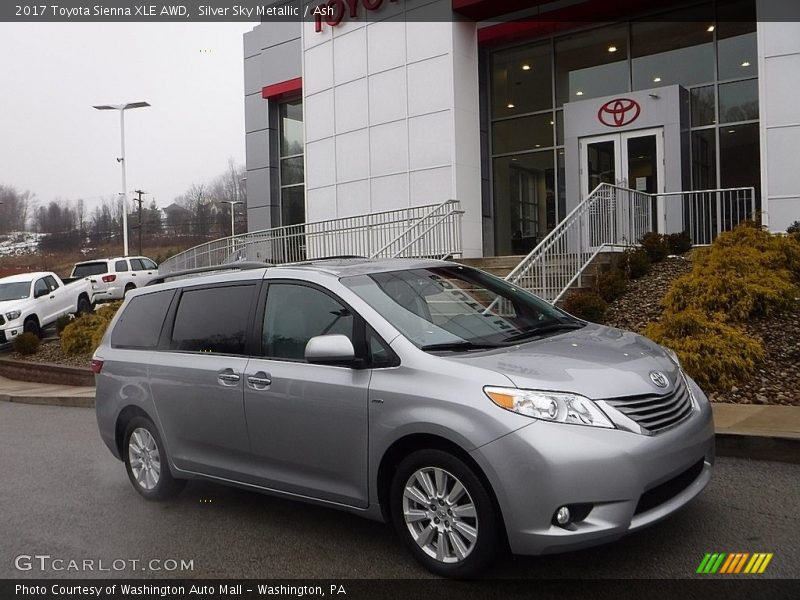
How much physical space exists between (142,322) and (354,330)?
2.44m

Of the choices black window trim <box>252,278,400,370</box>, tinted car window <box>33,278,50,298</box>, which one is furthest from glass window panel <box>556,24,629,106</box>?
black window trim <box>252,278,400,370</box>

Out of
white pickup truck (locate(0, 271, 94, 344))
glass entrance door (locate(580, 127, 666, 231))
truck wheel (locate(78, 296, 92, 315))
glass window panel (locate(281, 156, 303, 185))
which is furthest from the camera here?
glass window panel (locate(281, 156, 303, 185))

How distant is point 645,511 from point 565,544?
1.57 ft

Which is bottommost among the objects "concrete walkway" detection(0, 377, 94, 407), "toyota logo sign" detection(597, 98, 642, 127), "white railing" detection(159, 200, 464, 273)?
"concrete walkway" detection(0, 377, 94, 407)

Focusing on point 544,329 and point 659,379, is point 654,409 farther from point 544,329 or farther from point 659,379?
point 544,329

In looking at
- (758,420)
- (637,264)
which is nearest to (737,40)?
(637,264)

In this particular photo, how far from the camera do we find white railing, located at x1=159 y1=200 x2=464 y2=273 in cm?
1703

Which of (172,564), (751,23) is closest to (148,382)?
(172,564)

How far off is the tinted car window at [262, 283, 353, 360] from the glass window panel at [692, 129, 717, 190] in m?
14.9

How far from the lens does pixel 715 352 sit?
8.14m

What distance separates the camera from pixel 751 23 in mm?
17156

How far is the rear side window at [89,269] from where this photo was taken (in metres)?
26.1

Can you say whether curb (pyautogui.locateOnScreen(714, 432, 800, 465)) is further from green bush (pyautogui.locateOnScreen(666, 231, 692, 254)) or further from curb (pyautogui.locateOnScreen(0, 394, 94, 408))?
curb (pyautogui.locateOnScreen(0, 394, 94, 408))

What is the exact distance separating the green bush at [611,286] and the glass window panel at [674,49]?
880 centimetres
